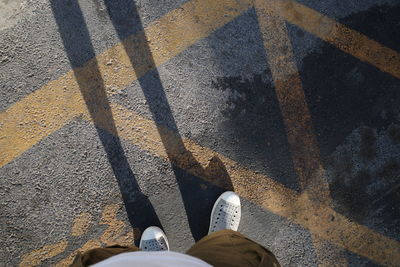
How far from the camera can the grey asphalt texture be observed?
8.49 feet

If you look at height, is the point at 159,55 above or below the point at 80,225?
above

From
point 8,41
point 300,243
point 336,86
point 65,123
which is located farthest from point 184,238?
point 8,41

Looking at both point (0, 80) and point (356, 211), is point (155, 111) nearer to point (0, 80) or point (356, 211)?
point (0, 80)

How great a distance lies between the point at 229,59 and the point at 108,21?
92cm

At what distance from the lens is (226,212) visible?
2.62 m

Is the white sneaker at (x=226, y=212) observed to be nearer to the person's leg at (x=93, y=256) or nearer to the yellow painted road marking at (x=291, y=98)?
the yellow painted road marking at (x=291, y=98)

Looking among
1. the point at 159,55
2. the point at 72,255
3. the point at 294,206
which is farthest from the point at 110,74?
the point at 294,206

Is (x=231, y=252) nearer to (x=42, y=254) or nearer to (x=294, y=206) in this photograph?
(x=294, y=206)

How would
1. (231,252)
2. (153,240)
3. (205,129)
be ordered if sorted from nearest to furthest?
1. (231,252)
2. (153,240)
3. (205,129)

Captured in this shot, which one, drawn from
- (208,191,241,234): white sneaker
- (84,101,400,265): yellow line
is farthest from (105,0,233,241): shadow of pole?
(208,191,241,234): white sneaker

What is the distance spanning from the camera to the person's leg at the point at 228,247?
6.48 ft

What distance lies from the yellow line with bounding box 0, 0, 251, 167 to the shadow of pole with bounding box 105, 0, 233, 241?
23 millimetres

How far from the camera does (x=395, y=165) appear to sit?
2.77 meters

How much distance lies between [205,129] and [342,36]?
126cm
